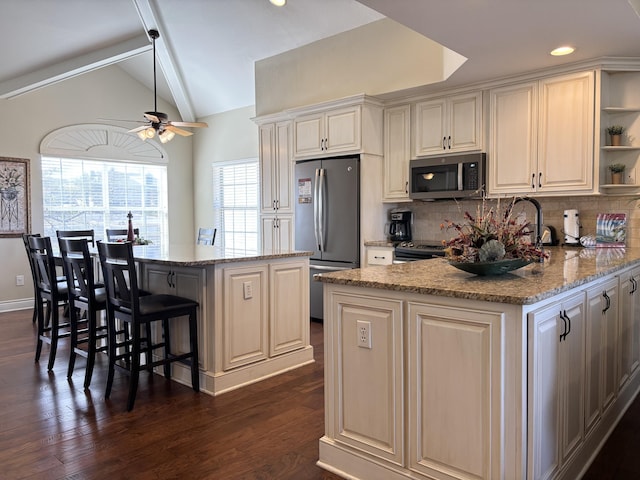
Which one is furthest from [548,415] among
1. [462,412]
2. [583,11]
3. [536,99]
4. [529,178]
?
[536,99]

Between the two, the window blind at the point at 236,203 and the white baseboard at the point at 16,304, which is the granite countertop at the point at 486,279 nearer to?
the window blind at the point at 236,203

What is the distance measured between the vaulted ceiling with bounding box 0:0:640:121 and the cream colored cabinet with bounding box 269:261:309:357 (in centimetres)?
189

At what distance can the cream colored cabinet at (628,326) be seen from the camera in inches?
108

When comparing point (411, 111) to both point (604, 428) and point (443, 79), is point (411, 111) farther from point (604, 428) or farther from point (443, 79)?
point (604, 428)

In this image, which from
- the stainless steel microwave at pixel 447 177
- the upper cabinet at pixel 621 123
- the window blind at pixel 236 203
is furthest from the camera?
the window blind at pixel 236 203

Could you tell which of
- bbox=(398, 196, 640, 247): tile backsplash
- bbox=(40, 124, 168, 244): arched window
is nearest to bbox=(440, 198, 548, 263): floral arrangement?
bbox=(398, 196, 640, 247): tile backsplash

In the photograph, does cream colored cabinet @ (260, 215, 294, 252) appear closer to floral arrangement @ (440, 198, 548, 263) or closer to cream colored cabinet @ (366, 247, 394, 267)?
cream colored cabinet @ (366, 247, 394, 267)

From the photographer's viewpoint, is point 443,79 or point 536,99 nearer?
point 536,99

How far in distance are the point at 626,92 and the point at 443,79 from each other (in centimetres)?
143

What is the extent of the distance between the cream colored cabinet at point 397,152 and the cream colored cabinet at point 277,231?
1222 mm

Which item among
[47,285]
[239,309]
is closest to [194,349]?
[239,309]

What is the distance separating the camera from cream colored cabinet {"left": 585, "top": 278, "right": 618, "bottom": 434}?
88.8 inches

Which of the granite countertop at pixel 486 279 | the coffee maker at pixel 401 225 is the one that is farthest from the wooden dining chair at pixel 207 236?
the granite countertop at pixel 486 279

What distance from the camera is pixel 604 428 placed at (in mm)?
2523
